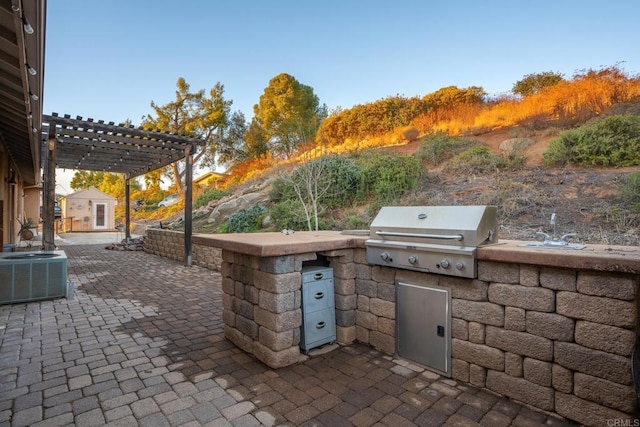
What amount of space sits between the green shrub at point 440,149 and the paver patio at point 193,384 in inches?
280

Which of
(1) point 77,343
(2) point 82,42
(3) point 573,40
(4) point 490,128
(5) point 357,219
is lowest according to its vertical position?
(1) point 77,343

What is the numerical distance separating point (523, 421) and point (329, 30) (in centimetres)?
926

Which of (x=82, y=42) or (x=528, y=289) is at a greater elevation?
(x=82, y=42)

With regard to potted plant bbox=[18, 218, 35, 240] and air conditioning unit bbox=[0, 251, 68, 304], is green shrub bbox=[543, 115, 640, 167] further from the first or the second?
potted plant bbox=[18, 218, 35, 240]

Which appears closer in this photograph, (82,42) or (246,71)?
(82,42)

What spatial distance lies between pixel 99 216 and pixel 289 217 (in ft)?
58.1

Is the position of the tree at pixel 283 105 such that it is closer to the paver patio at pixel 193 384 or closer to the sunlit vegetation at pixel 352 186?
the sunlit vegetation at pixel 352 186

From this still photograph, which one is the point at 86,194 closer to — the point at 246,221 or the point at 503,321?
the point at 246,221

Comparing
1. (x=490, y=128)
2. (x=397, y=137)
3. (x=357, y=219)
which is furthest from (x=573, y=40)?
(x=357, y=219)

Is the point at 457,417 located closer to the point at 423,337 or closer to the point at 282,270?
the point at 423,337

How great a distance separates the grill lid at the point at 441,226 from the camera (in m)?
2.25

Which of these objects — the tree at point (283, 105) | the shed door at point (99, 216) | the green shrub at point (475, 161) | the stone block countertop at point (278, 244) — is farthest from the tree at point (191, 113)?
the stone block countertop at point (278, 244)

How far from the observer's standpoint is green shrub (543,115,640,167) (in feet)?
19.9

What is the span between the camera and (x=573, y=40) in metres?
8.52
